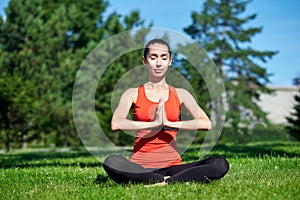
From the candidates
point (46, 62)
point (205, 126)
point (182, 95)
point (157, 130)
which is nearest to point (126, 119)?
point (157, 130)

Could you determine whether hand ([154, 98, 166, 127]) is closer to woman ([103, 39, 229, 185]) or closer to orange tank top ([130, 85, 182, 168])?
woman ([103, 39, 229, 185])

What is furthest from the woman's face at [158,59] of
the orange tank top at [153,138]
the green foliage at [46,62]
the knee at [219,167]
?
the green foliage at [46,62]

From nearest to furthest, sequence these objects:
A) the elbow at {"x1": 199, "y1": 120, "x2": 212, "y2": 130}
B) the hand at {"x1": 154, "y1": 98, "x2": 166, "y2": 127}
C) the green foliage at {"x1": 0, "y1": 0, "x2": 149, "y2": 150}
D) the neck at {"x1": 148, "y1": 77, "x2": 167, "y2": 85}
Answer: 1. the hand at {"x1": 154, "y1": 98, "x2": 166, "y2": 127}
2. the elbow at {"x1": 199, "y1": 120, "x2": 212, "y2": 130}
3. the neck at {"x1": 148, "y1": 77, "x2": 167, "y2": 85}
4. the green foliage at {"x1": 0, "y1": 0, "x2": 149, "y2": 150}

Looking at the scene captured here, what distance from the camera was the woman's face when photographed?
539cm

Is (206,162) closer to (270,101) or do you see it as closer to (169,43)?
(169,43)

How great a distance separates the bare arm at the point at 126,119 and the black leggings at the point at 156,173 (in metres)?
0.55

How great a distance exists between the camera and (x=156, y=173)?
5637 millimetres

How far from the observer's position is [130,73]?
Result: 600cm

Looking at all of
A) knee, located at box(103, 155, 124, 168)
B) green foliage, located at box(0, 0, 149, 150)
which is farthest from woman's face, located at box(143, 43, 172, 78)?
green foliage, located at box(0, 0, 149, 150)

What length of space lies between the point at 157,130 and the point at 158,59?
0.82 meters

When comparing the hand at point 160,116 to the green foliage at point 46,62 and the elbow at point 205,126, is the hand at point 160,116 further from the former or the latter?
the green foliage at point 46,62

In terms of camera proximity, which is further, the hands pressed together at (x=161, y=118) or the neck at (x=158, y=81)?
the neck at (x=158, y=81)

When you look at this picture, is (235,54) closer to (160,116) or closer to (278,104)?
(278,104)

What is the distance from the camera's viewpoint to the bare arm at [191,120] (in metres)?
5.08
